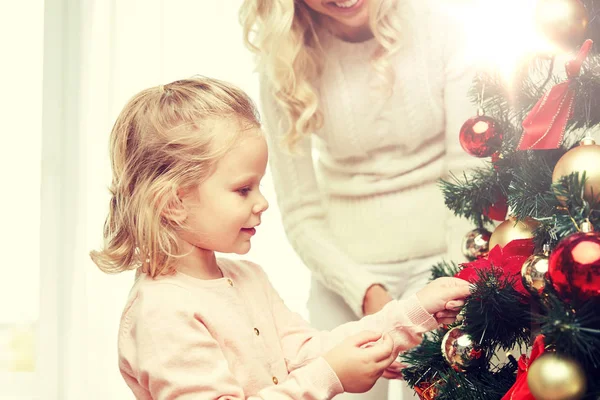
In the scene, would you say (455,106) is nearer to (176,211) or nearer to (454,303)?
(454,303)

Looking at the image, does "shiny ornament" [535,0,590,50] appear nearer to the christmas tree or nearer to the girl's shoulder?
the christmas tree

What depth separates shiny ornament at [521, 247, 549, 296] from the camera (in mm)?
701

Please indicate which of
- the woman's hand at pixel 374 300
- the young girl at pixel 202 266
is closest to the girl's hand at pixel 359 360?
the young girl at pixel 202 266

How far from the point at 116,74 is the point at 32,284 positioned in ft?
1.98

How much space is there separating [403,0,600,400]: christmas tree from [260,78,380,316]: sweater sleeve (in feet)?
1.48

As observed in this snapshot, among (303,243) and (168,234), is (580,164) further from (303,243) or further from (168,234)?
(303,243)

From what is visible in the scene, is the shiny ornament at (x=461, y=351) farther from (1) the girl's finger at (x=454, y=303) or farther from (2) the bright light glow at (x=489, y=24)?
(2) the bright light glow at (x=489, y=24)

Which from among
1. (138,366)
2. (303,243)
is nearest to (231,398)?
(138,366)

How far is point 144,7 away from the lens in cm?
179

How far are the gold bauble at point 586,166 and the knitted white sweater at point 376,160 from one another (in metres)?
0.63

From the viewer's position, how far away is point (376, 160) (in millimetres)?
1456

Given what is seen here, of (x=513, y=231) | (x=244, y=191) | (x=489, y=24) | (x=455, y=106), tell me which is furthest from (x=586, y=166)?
(x=489, y=24)

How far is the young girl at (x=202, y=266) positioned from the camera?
88 cm

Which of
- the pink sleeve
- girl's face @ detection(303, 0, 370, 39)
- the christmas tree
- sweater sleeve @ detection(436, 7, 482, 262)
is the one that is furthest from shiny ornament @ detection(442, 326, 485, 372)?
girl's face @ detection(303, 0, 370, 39)
